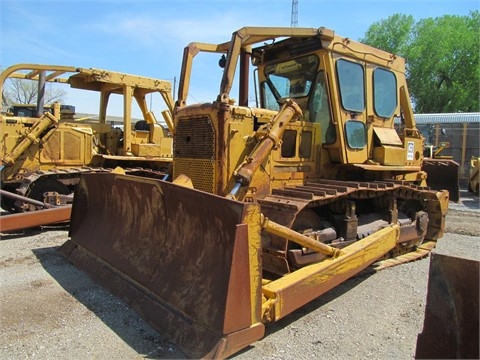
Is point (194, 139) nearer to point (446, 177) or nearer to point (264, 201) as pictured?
point (264, 201)

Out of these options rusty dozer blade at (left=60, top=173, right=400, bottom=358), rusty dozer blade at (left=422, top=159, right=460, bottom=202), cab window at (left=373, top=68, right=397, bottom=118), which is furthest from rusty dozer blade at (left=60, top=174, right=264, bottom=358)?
rusty dozer blade at (left=422, top=159, right=460, bottom=202)

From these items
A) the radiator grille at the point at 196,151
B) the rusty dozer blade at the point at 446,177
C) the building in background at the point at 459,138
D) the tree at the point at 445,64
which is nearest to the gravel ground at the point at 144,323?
the radiator grille at the point at 196,151

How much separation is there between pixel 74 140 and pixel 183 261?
239 inches

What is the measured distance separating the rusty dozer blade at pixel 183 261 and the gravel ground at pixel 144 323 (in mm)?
187

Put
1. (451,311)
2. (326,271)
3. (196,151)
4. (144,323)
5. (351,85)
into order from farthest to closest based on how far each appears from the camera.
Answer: (351,85) < (196,151) < (326,271) < (144,323) < (451,311)

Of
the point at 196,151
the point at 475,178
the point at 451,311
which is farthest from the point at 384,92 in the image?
the point at 475,178

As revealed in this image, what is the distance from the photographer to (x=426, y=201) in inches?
255

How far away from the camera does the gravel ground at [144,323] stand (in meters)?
3.30

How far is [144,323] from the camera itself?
3719 mm

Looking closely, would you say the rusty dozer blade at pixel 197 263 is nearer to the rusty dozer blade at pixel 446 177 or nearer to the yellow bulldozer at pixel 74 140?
the yellow bulldozer at pixel 74 140

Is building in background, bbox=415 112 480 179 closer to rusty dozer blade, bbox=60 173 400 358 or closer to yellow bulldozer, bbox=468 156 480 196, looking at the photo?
yellow bulldozer, bbox=468 156 480 196

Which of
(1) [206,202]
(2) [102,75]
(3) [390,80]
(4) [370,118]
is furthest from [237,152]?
(2) [102,75]

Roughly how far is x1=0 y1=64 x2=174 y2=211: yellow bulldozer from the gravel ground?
2.81 m

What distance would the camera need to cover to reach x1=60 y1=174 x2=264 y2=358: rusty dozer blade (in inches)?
123
